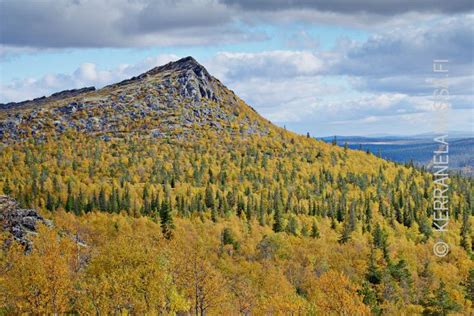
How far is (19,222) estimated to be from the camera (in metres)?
145

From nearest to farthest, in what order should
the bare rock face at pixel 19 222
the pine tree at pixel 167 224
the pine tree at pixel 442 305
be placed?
the pine tree at pixel 442 305 → the bare rock face at pixel 19 222 → the pine tree at pixel 167 224

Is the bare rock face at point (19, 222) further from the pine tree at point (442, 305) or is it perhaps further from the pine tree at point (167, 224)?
the pine tree at point (442, 305)

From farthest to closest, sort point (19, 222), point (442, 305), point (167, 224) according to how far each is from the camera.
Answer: point (167, 224) → point (19, 222) → point (442, 305)

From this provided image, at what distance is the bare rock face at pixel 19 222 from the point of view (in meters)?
136

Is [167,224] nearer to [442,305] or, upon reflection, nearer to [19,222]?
[19,222]

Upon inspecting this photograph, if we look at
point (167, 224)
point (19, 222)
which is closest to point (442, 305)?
point (167, 224)

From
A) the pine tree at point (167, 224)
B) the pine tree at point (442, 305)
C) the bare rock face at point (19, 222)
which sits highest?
the bare rock face at point (19, 222)

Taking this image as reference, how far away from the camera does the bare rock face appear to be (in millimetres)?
136375

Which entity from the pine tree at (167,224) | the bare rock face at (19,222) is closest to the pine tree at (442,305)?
the pine tree at (167,224)

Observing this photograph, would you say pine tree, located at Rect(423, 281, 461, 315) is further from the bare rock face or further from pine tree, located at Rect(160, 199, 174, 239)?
the bare rock face

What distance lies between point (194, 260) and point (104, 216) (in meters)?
113

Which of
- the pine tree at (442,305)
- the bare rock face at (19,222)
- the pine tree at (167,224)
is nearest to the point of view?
the pine tree at (442,305)

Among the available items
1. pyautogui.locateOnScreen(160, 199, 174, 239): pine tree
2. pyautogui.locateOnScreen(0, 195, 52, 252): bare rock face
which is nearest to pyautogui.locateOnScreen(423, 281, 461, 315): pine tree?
pyautogui.locateOnScreen(160, 199, 174, 239): pine tree

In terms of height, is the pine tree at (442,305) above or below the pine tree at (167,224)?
below
